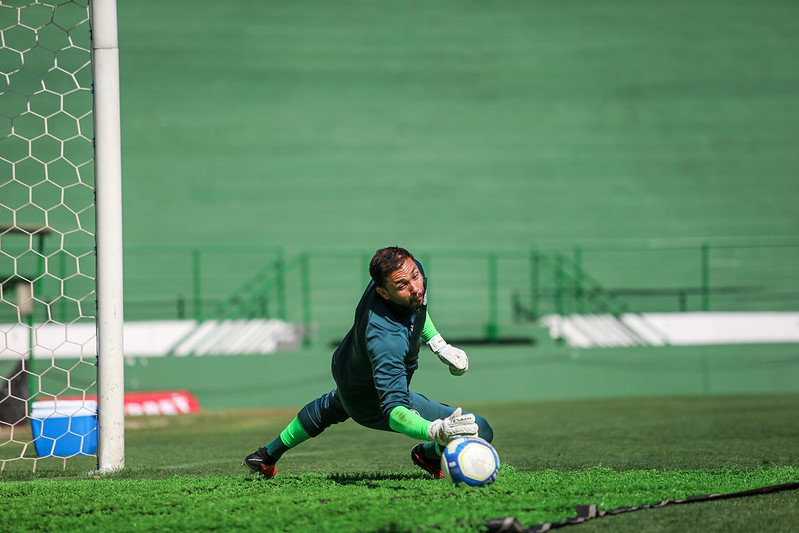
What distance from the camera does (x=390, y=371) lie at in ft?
13.0

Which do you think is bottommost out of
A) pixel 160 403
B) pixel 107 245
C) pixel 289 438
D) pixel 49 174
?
pixel 160 403

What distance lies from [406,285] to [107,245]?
2.16m

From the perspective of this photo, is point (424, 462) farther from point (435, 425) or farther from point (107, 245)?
point (107, 245)

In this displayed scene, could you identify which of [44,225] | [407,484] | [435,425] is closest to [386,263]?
[435,425]

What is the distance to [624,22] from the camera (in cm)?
1609

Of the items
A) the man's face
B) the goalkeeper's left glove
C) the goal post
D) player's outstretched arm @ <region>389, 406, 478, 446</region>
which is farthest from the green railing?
player's outstretched arm @ <region>389, 406, 478, 446</region>

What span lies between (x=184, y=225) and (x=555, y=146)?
653cm

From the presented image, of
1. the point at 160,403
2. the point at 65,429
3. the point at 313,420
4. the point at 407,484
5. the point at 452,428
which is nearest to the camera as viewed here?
the point at 452,428

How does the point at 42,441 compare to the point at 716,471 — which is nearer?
the point at 716,471

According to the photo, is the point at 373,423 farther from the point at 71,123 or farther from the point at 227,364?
the point at 71,123

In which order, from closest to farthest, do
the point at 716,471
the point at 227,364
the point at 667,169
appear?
the point at 716,471 < the point at 227,364 < the point at 667,169

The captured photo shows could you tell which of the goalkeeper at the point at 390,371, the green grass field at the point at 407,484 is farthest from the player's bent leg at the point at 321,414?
the green grass field at the point at 407,484

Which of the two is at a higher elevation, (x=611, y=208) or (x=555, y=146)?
(x=555, y=146)

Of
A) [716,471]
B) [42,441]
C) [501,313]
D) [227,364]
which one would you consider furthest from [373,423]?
[501,313]
